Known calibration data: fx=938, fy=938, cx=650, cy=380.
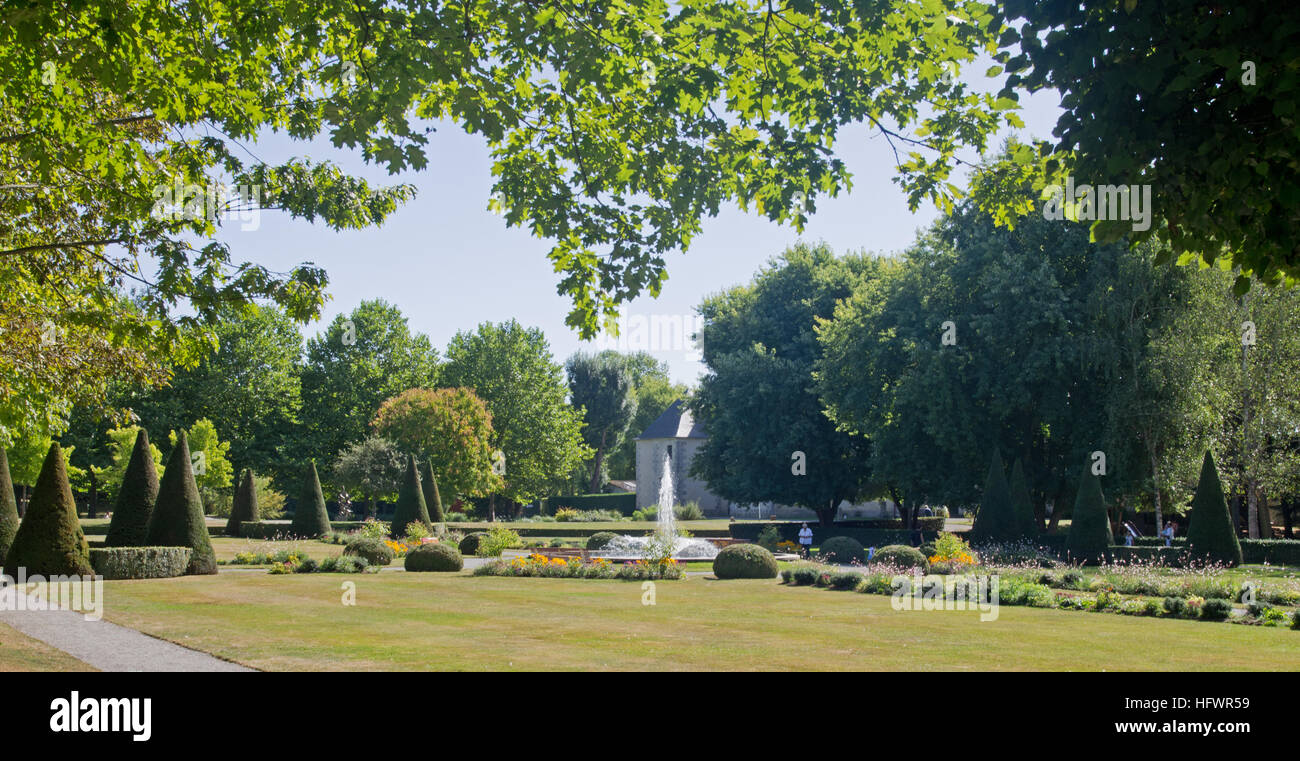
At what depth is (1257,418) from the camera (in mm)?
34312

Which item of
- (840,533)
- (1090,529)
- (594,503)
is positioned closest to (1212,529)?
(1090,529)

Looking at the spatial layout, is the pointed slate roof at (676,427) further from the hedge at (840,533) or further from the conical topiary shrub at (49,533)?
the conical topiary shrub at (49,533)

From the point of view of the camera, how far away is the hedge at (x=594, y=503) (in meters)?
69.0

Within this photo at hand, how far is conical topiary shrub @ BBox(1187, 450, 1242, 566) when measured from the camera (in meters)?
26.3

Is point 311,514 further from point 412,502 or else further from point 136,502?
point 136,502

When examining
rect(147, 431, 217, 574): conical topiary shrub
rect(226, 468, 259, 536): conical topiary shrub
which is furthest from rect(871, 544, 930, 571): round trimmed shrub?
rect(226, 468, 259, 536): conical topiary shrub

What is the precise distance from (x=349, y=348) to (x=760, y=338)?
28.7 metres

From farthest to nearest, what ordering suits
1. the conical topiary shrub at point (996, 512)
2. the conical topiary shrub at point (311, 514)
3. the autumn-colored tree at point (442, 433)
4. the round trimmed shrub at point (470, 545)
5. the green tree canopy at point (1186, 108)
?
the autumn-colored tree at point (442, 433)
the conical topiary shrub at point (311, 514)
the round trimmed shrub at point (470, 545)
the conical topiary shrub at point (996, 512)
the green tree canopy at point (1186, 108)

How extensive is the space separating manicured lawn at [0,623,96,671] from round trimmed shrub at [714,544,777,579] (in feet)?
52.7

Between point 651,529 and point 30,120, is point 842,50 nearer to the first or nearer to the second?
point 30,120

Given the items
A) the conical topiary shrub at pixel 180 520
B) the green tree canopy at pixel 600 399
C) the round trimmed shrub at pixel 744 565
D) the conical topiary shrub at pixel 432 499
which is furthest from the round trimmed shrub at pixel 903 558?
the green tree canopy at pixel 600 399

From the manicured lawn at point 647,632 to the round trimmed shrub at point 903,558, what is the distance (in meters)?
4.11

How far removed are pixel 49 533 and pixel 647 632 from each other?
48.3ft

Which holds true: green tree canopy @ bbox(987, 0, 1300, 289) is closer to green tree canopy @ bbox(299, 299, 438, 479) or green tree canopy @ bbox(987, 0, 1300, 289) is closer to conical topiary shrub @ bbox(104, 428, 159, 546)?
conical topiary shrub @ bbox(104, 428, 159, 546)
